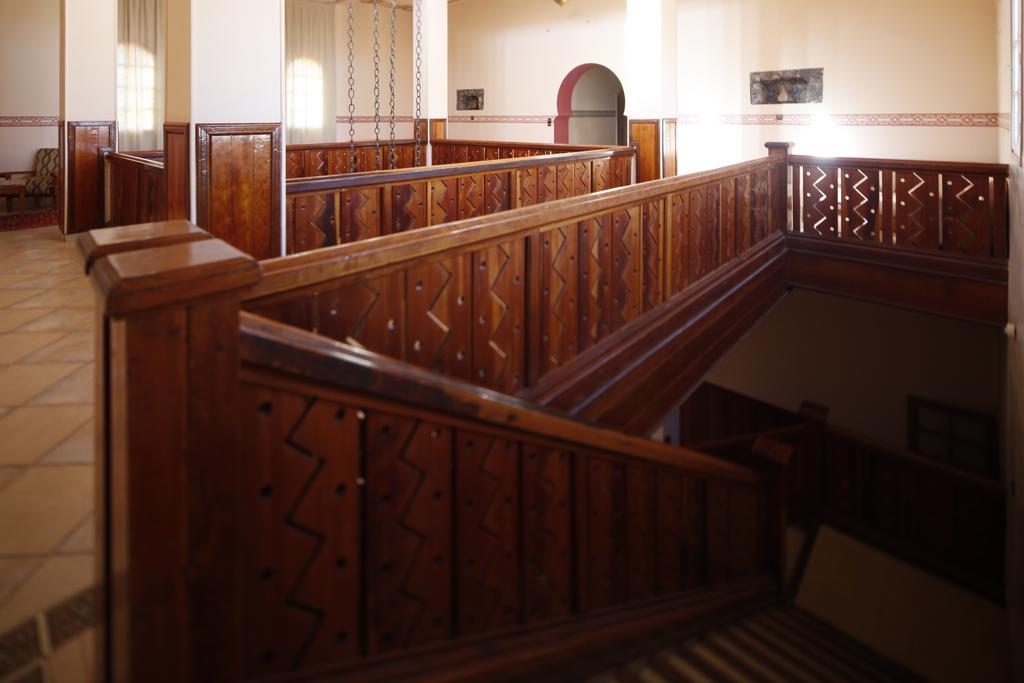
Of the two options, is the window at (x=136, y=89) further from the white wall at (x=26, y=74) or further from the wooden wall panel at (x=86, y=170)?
the wooden wall panel at (x=86, y=170)

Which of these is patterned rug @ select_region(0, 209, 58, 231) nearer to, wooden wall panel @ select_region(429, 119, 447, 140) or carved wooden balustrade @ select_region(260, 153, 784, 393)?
wooden wall panel @ select_region(429, 119, 447, 140)

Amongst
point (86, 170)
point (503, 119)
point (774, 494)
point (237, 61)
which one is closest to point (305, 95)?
point (503, 119)

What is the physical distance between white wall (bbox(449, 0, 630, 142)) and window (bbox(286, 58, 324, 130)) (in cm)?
269

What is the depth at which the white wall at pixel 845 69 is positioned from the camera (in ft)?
26.1

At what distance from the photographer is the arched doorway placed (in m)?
13.0

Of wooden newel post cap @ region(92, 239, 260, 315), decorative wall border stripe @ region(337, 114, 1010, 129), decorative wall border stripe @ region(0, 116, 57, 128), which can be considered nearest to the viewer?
wooden newel post cap @ region(92, 239, 260, 315)

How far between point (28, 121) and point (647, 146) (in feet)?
34.5

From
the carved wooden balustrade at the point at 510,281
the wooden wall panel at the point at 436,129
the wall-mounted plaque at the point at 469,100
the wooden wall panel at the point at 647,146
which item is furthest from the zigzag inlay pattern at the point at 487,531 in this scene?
the wall-mounted plaque at the point at 469,100

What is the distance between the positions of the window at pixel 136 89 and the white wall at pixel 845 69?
9.45 m

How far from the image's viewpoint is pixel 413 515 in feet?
7.21

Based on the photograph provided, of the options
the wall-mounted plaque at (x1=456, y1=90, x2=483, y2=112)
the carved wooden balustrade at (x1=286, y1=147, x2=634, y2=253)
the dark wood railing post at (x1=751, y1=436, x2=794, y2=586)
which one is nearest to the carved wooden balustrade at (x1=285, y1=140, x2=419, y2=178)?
the carved wooden balustrade at (x1=286, y1=147, x2=634, y2=253)

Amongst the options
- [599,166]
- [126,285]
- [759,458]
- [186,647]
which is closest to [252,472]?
[186,647]

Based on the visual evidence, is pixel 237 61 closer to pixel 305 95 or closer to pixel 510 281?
pixel 510 281

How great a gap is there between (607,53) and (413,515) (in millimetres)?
11336
